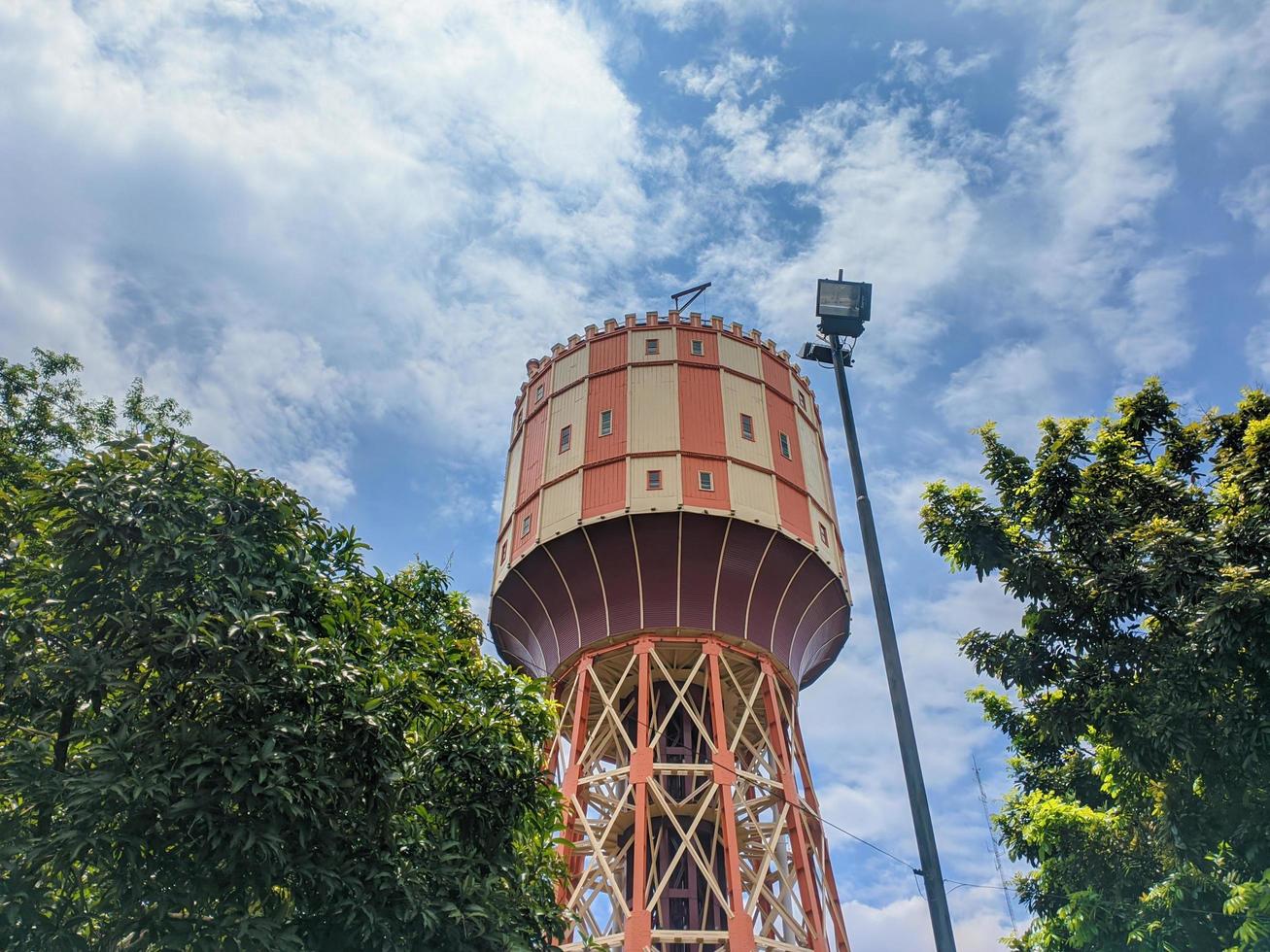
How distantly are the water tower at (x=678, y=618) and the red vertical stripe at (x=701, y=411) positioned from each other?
0.04 m

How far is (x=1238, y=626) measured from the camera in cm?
924

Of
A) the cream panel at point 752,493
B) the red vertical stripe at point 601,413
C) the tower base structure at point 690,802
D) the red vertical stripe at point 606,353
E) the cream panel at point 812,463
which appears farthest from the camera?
the red vertical stripe at point 606,353

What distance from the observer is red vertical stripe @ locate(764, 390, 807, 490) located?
22406mm

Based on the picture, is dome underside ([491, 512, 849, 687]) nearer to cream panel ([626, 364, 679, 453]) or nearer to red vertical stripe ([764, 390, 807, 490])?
cream panel ([626, 364, 679, 453])

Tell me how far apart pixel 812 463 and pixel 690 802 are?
28.6ft

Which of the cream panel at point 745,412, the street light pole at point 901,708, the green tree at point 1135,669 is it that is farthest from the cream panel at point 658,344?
the street light pole at point 901,708

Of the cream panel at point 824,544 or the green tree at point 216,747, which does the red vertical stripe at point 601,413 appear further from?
the green tree at point 216,747

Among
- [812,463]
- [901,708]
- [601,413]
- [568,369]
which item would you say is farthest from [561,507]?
[901,708]

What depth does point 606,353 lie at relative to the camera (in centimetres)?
2394

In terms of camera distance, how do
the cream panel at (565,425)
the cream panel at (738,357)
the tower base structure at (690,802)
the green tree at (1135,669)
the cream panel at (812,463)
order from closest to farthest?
the green tree at (1135,669) < the tower base structure at (690,802) < the cream panel at (565,425) < the cream panel at (812,463) < the cream panel at (738,357)

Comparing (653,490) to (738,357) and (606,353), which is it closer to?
(606,353)

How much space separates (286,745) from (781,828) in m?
13.1

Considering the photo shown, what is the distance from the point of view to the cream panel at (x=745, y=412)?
21844 millimetres

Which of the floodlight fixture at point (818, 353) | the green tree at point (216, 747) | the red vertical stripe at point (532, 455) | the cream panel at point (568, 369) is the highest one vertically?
the cream panel at point (568, 369)
